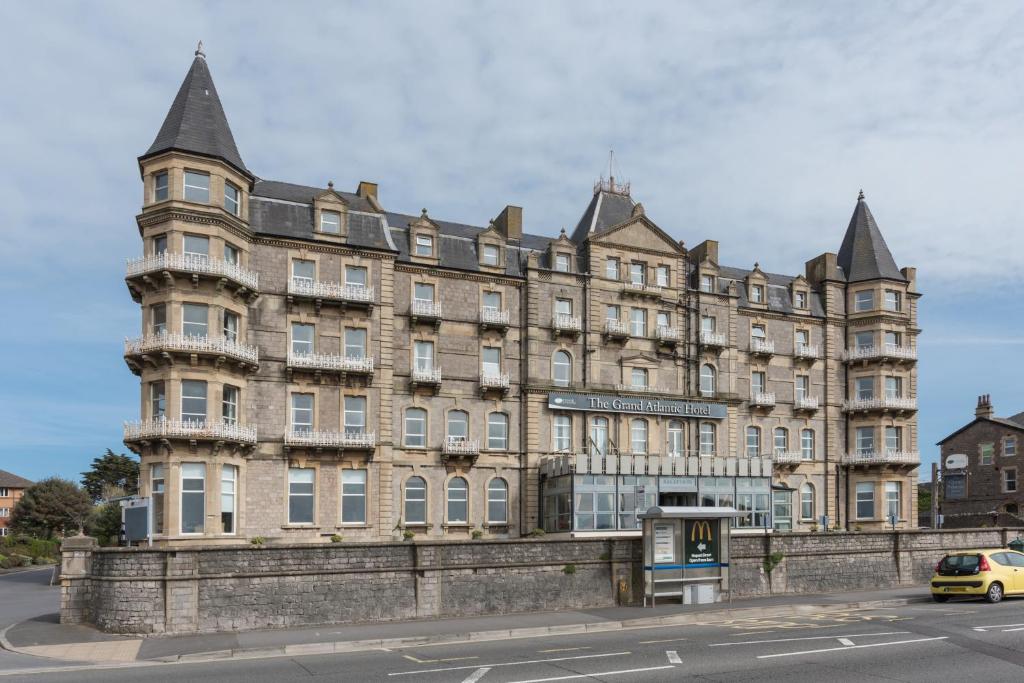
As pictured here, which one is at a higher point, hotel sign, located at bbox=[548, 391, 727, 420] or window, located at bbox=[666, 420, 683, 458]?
hotel sign, located at bbox=[548, 391, 727, 420]

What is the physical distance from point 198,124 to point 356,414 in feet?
49.5

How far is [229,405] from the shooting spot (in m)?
39.9

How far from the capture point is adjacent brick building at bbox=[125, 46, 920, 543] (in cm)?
3869

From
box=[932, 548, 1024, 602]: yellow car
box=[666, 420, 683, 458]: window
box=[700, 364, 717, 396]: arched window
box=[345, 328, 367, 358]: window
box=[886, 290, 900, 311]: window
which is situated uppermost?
box=[886, 290, 900, 311]: window

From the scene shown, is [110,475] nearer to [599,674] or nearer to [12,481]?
[12,481]

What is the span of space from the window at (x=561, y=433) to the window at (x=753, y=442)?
1219 centimetres

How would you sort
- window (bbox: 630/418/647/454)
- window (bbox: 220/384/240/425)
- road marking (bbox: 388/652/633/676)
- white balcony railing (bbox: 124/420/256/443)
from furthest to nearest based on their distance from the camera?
window (bbox: 630/418/647/454) < window (bbox: 220/384/240/425) < white balcony railing (bbox: 124/420/256/443) < road marking (bbox: 388/652/633/676)

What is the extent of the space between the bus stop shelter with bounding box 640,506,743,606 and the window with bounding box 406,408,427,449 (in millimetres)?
16927

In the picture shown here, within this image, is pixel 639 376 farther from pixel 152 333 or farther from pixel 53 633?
pixel 53 633

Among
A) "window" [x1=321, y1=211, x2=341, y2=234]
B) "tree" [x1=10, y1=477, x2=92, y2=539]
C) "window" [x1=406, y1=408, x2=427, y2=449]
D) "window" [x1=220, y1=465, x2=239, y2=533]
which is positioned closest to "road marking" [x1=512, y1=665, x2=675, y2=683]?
"window" [x1=220, y1=465, x2=239, y2=533]

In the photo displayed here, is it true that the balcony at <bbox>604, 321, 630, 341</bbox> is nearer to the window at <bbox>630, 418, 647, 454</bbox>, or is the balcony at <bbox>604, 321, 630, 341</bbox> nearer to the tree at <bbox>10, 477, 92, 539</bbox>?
the window at <bbox>630, 418, 647, 454</bbox>

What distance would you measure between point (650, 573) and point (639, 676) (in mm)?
13288

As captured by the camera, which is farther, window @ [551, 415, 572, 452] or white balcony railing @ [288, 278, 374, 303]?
window @ [551, 415, 572, 452]

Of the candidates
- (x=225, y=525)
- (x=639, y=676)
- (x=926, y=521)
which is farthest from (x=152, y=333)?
(x=926, y=521)
